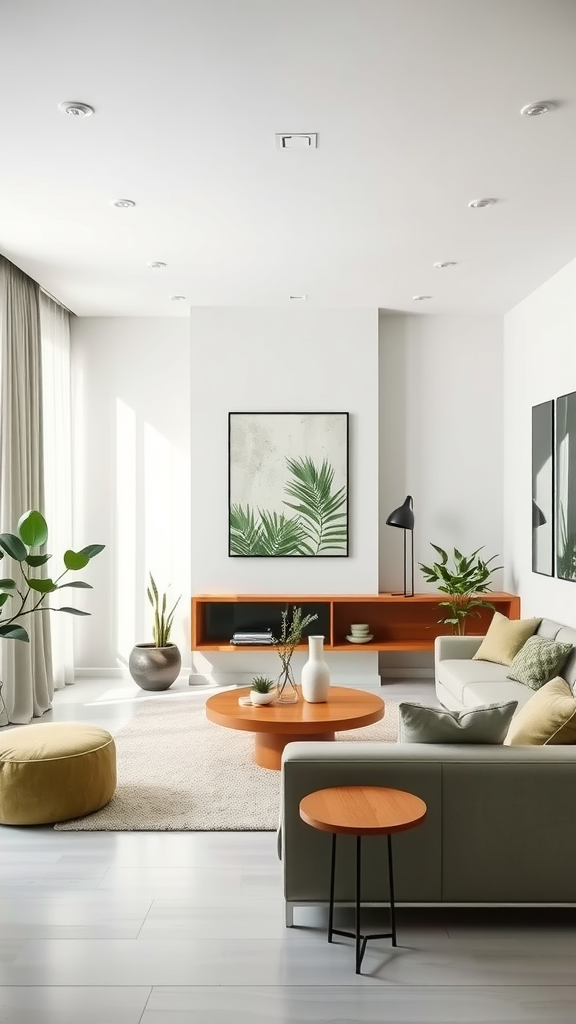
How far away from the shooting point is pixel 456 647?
558 centimetres

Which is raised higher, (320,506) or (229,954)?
(320,506)

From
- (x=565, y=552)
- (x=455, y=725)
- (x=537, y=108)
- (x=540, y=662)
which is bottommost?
(x=540, y=662)

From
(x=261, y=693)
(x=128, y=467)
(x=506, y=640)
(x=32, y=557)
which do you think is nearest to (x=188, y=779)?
(x=261, y=693)

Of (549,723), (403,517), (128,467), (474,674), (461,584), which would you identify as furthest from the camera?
(128,467)

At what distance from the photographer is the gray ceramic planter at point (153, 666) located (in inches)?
248

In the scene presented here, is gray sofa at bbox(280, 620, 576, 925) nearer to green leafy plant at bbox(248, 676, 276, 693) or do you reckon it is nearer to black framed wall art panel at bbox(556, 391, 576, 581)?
green leafy plant at bbox(248, 676, 276, 693)

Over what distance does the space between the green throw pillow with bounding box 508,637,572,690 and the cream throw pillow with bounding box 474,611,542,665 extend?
1.25 feet

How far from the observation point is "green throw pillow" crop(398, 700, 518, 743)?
2846 millimetres

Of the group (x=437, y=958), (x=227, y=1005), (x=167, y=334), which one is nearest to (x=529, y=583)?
(x=167, y=334)

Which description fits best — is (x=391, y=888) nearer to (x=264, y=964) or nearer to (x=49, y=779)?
(x=264, y=964)

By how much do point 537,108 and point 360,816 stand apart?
8.52 ft

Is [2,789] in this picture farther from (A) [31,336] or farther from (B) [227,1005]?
(A) [31,336]

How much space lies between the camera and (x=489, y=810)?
8.90ft

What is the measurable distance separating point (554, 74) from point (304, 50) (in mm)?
878
